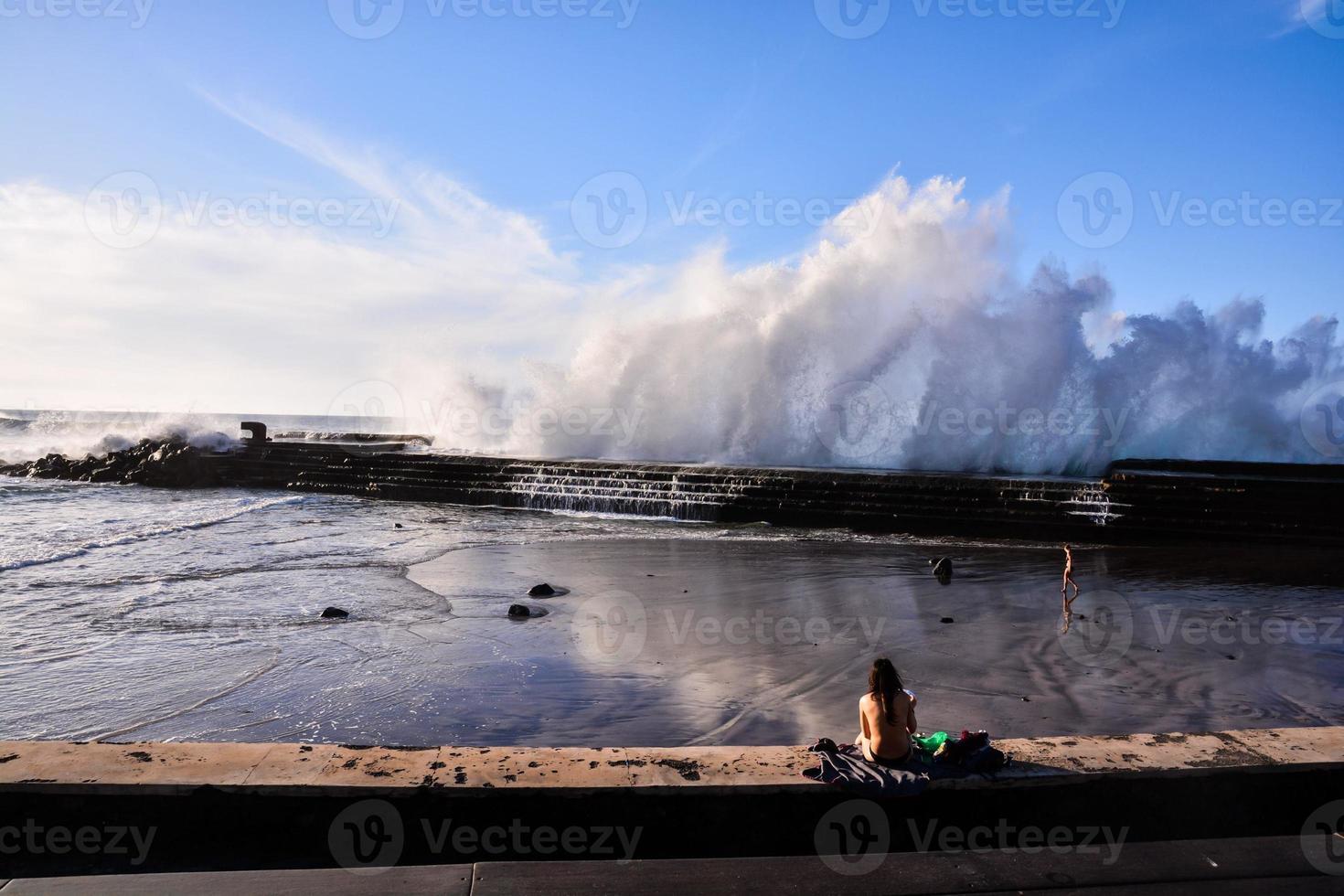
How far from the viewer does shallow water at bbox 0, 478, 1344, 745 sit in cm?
478

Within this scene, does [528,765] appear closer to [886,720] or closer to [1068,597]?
[886,720]

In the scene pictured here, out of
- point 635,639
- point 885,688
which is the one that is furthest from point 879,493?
point 885,688

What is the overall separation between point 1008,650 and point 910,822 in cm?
396

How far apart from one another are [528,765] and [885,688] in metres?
1.51

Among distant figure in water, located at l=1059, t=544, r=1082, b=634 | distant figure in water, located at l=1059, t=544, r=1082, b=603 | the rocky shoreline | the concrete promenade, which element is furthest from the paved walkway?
the rocky shoreline

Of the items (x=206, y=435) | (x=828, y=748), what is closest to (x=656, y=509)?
(x=828, y=748)

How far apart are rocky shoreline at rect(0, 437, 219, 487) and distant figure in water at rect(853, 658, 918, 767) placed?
82.3ft

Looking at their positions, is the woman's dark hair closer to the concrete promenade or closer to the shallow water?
the concrete promenade

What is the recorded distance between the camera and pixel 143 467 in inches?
982

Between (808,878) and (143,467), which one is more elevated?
(143,467)

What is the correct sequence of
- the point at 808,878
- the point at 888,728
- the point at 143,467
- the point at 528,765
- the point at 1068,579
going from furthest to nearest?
1. the point at 143,467
2. the point at 1068,579
3. the point at 888,728
4. the point at 528,765
5. the point at 808,878

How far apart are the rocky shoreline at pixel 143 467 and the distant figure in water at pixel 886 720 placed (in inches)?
988

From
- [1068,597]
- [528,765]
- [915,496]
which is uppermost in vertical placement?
[915,496]

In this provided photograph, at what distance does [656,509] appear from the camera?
16.9 meters
